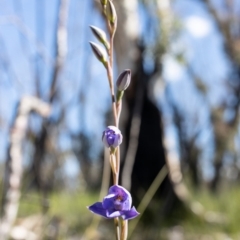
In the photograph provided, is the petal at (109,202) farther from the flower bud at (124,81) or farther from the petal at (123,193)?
the flower bud at (124,81)

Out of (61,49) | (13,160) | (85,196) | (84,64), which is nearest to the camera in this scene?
(13,160)

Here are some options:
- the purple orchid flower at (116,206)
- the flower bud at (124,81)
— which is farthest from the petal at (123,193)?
the flower bud at (124,81)

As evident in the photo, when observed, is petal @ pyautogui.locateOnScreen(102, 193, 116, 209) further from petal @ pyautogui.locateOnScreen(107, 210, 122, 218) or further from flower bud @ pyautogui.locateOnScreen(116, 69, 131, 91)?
flower bud @ pyautogui.locateOnScreen(116, 69, 131, 91)

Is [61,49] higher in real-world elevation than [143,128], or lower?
higher

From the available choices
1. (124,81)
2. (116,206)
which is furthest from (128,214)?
(124,81)

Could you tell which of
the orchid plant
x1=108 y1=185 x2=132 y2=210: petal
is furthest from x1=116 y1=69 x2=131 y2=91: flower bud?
x1=108 y1=185 x2=132 y2=210: petal

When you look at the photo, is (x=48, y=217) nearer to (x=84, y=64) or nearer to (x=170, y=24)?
(x=84, y=64)

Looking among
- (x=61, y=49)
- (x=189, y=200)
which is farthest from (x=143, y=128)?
(x=61, y=49)

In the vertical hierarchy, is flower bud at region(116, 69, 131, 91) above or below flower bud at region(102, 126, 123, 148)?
above
